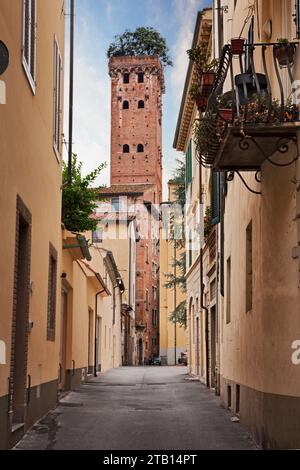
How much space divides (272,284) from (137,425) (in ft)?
13.5

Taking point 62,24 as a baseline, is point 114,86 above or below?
above

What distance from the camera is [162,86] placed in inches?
3625

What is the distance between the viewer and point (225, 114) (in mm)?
9797

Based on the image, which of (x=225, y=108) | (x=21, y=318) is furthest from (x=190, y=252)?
(x=225, y=108)

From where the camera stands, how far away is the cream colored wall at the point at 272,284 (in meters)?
8.85

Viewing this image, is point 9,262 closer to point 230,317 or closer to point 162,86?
point 230,317

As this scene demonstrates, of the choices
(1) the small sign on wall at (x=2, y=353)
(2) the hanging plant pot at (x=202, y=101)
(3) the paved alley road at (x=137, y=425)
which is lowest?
(3) the paved alley road at (x=137, y=425)

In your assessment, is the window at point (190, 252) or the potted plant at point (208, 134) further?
the window at point (190, 252)

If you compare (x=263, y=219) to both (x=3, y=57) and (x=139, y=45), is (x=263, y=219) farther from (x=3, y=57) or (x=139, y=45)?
(x=139, y=45)

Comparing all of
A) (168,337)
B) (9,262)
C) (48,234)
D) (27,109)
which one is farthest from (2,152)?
(168,337)

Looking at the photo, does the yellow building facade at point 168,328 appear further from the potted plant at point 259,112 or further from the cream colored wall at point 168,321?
the potted plant at point 259,112

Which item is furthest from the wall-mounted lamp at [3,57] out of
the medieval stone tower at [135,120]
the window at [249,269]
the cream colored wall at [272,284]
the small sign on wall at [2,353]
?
the medieval stone tower at [135,120]

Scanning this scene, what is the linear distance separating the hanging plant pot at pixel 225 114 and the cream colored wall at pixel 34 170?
2554 mm

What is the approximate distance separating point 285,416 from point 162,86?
85593 mm
